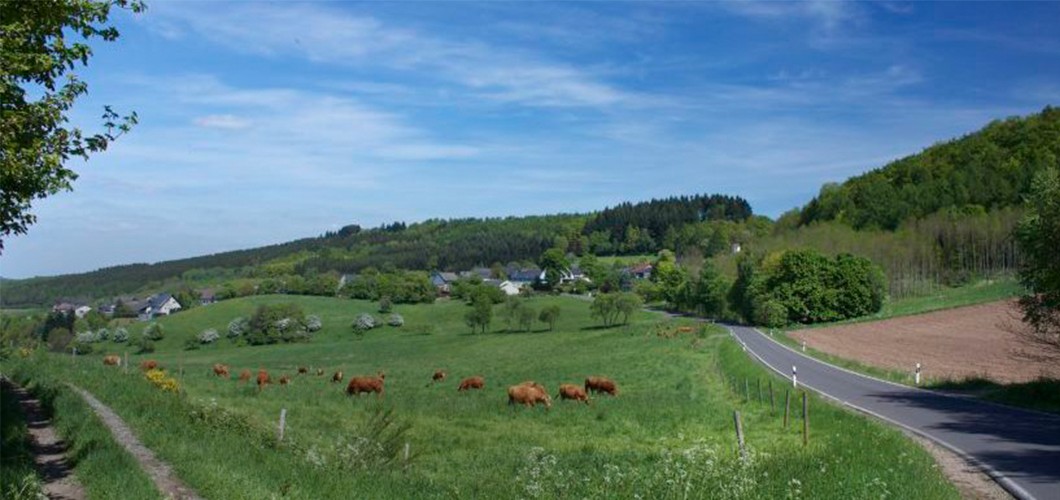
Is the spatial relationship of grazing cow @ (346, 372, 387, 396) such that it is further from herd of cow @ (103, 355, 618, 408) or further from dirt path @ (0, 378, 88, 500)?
dirt path @ (0, 378, 88, 500)

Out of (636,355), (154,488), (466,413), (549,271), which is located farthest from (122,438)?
(549,271)

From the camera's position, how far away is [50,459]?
14633 millimetres

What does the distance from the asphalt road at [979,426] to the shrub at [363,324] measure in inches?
3208

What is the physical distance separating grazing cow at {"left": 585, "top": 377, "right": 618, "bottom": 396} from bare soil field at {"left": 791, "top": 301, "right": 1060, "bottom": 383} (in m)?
14.5

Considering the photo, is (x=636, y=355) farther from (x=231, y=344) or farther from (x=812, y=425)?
(x=231, y=344)

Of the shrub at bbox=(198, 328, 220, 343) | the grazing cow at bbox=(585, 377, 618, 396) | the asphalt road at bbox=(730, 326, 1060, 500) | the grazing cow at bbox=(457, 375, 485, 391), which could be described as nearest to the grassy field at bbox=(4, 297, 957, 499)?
the grazing cow at bbox=(457, 375, 485, 391)

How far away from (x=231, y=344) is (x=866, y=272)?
80.2 m

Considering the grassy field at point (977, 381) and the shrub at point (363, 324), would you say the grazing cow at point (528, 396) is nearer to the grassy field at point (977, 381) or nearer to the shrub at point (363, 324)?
the grassy field at point (977, 381)

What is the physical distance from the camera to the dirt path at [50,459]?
39.3ft

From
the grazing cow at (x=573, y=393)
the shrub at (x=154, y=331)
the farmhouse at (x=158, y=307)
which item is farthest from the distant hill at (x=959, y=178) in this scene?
the farmhouse at (x=158, y=307)

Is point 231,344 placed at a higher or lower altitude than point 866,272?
lower

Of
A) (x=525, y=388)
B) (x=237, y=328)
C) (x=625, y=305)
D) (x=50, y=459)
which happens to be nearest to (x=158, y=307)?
(x=237, y=328)

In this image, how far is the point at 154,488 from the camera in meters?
11.6

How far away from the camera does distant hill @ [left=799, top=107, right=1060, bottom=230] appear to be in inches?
4808
